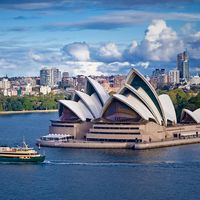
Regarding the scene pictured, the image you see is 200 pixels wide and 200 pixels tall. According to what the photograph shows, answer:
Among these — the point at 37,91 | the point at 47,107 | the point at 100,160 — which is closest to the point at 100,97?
the point at 100,160

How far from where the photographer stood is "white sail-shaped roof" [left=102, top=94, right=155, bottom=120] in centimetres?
3369

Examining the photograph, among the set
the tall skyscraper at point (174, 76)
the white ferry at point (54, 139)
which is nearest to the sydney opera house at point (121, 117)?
the white ferry at point (54, 139)

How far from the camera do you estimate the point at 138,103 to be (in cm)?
3444

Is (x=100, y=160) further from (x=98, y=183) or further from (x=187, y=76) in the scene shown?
(x=187, y=76)

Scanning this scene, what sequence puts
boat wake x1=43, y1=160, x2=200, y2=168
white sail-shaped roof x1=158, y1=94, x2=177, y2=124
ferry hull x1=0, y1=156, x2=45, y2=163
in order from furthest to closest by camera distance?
1. white sail-shaped roof x1=158, y1=94, x2=177, y2=124
2. ferry hull x1=0, y1=156, x2=45, y2=163
3. boat wake x1=43, y1=160, x2=200, y2=168

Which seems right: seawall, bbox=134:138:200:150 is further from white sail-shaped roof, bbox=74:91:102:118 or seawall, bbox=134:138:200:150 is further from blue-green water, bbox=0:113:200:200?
white sail-shaped roof, bbox=74:91:102:118

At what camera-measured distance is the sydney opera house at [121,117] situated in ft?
108

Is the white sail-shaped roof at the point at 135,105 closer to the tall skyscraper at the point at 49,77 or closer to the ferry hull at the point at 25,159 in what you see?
the ferry hull at the point at 25,159

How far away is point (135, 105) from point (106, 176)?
10250 millimetres

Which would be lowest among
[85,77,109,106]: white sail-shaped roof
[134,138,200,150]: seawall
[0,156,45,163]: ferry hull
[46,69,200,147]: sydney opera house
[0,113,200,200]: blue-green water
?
[0,113,200,200]: blue-green water

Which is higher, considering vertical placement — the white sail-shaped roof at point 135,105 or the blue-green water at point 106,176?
the white sail-shaped roof at point 135,105

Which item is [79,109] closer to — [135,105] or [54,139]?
[54,139]

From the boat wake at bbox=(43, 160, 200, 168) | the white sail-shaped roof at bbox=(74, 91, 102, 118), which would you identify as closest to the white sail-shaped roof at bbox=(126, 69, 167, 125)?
the white sail-shaped roof at bbox=(74, 91, 102, 118)

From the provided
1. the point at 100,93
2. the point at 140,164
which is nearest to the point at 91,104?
the point at 100,93
